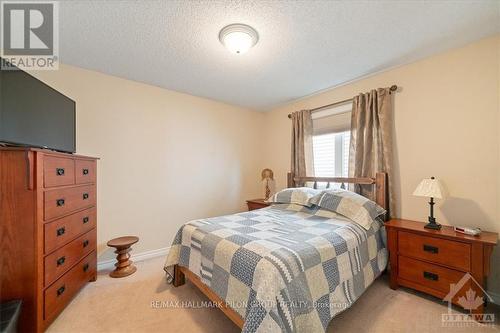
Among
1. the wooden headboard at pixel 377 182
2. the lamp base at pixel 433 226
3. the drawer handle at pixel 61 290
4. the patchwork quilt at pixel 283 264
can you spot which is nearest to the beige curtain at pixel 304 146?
the wooden headboard at pixel 377 182

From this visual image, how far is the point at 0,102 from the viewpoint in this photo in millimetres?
1351

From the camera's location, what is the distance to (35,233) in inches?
54.0

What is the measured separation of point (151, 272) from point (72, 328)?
866 mm

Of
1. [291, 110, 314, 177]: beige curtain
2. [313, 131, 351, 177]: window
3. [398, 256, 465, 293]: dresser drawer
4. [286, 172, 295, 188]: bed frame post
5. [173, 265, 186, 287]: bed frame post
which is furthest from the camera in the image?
[286, 172, 295, 188]: bed frame post

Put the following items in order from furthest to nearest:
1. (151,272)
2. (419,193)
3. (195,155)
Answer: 1. (195,155)
2. (151,272)
3. (419,193)

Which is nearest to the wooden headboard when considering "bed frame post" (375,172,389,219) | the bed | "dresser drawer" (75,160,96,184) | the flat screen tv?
"bed frame post" (375,172,389,219)

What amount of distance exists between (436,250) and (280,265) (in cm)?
155

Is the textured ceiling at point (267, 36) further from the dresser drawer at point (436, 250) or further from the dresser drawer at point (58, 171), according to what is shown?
the dresser drawer at point (436, 250)

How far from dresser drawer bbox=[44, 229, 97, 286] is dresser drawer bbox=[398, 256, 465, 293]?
297 centimetres

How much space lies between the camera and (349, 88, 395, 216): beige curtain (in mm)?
2342

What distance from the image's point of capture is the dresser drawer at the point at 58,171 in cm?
147

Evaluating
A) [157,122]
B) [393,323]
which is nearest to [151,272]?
[157,122]

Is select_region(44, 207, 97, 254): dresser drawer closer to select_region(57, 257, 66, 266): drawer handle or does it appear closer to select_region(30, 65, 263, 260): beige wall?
select_region(57, 257, 66, 266): drawer handle

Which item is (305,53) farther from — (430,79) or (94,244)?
(94,244)
